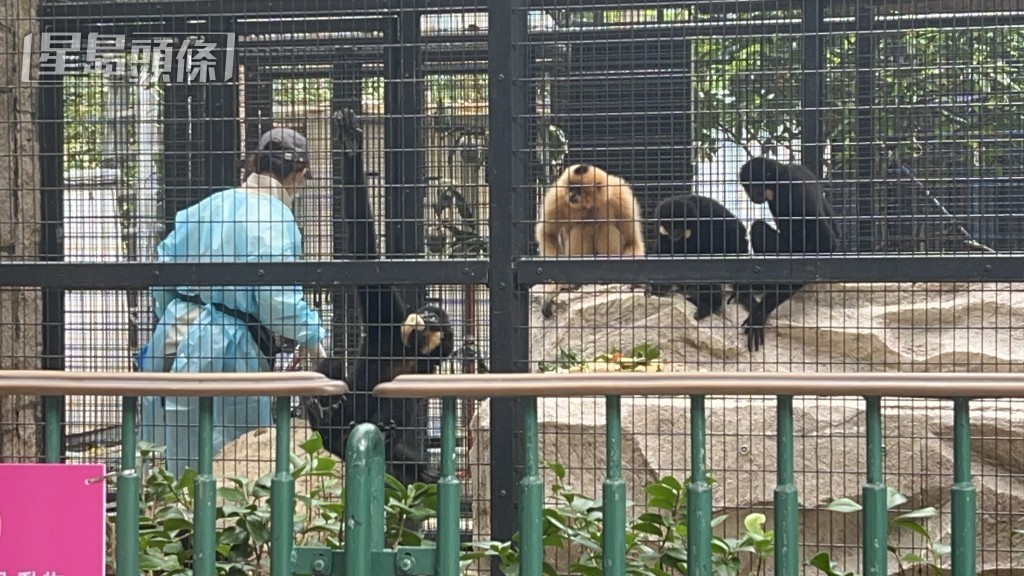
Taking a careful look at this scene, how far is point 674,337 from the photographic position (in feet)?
21.3

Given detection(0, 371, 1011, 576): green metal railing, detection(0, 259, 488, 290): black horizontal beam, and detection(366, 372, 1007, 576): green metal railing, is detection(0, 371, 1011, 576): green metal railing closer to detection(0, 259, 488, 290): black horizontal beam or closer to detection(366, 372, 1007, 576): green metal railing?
detection(366, 372, 1007, 576): green metal railing

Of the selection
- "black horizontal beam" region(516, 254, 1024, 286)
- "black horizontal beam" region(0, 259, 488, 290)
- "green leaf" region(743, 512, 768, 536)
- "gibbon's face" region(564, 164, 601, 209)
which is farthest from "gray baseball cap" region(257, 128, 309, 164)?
"green leaf" region(743, 512, 768, 536)

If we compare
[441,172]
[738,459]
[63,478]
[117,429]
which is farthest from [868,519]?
[117,429]

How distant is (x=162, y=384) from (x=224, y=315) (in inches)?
104

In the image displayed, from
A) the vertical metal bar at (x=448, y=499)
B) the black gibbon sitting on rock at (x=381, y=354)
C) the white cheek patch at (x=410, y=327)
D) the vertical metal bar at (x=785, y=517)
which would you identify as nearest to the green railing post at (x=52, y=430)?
the vertical metal bar at (x=448, y=499)

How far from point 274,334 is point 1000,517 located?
3129 millimetres

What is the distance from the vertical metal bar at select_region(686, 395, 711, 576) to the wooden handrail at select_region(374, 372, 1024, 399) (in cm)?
8

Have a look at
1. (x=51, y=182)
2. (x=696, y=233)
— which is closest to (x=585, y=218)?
(x=696, y=233)

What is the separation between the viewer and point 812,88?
15.7 feet

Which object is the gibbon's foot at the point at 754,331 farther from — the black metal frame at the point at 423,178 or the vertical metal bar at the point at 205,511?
the vertical metal bar at the point at 205,511

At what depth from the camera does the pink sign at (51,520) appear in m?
2.55

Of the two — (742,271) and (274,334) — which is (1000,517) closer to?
(742,271)

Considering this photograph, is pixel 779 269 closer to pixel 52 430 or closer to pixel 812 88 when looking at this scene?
pixel 812 88

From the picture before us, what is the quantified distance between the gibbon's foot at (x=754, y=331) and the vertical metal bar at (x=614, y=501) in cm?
358
